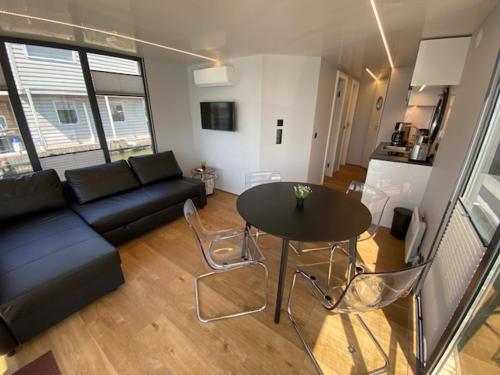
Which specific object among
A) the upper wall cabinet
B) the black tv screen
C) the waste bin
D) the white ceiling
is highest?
the white ceiling

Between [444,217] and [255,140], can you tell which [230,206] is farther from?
[444,217]

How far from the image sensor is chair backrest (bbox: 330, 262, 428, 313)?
1.03m

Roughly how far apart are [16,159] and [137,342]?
2616mm

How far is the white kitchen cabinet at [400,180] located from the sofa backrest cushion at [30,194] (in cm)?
393

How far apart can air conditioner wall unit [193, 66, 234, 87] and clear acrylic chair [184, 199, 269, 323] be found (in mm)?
2331

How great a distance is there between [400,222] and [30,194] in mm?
4319

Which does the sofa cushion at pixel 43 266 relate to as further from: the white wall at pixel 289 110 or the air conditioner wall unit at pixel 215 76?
the air conditioner wall unit at pixel 215 76

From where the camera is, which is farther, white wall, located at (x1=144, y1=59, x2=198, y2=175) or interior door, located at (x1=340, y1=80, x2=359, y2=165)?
interior door, located at (x1=340, y1=80, x2=359, y2=165)

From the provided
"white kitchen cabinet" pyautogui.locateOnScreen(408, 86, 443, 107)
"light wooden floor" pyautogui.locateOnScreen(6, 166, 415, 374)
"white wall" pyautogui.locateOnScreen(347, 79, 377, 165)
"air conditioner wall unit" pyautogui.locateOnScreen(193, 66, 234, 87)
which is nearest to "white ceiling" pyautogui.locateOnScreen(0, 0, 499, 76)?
"air conditioner wall unit" pyautogui.locateOnScreen(193, 66, 234, 87)

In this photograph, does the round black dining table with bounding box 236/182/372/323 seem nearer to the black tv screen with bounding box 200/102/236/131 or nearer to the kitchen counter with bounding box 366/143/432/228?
the kitchen counter with bounding box 366/143/432/228

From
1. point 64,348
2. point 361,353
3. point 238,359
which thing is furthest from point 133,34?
point 361,353

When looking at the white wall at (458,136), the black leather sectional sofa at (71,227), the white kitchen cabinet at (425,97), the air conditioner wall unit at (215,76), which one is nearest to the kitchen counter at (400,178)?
the white wall at (458,136)

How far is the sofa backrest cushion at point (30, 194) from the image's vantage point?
7.06ft

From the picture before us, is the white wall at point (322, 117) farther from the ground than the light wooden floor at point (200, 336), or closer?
farther from the ground
